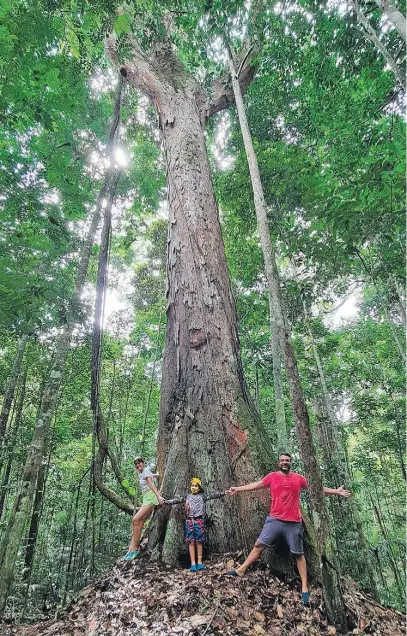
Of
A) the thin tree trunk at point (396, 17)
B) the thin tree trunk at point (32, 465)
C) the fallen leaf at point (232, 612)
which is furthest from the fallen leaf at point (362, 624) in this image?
the thin tree trunk at point (396, 17)

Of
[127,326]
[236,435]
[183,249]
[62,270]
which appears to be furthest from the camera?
[127,326]

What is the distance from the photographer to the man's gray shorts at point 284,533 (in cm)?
336

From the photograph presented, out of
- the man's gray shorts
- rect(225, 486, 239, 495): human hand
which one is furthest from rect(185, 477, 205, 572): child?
the man's gray shorts

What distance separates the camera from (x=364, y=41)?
6117mm

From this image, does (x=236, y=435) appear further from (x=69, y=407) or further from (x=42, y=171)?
(x=69, y=407)

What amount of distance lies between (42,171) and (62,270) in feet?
16.6

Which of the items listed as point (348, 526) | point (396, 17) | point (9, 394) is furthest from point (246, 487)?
point (9, 394)

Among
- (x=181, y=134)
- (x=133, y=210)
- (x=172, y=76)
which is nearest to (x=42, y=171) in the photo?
(x=181, y=134)

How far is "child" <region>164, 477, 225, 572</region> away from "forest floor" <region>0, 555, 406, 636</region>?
0.62 feet

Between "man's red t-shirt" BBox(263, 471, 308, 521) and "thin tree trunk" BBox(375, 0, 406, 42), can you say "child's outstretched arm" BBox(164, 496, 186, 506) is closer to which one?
"man's red t-shirt" BBox(263, 471, 308, 521)

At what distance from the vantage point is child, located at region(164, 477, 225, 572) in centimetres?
356

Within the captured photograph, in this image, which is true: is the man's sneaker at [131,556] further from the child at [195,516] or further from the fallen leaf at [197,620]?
the fallen leaf at [197,620]

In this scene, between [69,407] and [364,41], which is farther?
[69,407]

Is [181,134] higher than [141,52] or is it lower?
lower
